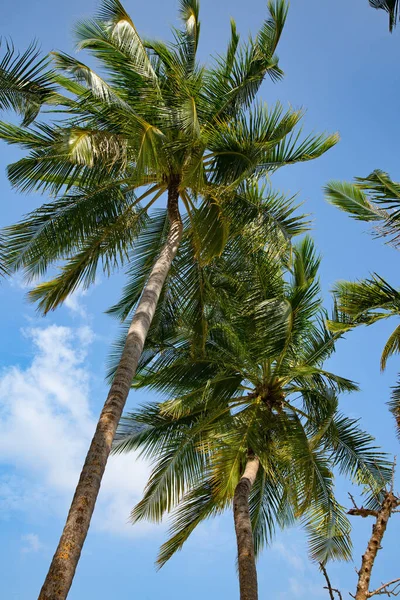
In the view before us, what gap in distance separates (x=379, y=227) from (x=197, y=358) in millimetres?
4077

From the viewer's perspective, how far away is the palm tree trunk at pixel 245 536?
→ 8.58 metres

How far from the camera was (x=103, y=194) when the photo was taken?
10.7 metres

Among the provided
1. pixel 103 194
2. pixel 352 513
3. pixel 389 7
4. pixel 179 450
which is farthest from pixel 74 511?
pixel 389 7

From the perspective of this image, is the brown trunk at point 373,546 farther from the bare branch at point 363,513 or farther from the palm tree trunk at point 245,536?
the palm tree trunk at point 245,536

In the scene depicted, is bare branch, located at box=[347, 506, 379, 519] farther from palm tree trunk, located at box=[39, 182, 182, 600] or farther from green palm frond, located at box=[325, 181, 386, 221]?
green palm frond, located at box=[325, 181, 386, 221]

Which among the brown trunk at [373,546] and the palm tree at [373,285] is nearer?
the brown trunk at [373,546]

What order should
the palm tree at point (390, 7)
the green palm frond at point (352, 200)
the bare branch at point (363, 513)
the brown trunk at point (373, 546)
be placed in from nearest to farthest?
1. the brown trunk at point (373, 546)
2. the bare branch at point (363, 513)
3. the palm tree at point (390, 7)
4. the green palm frond at point (352, 200)

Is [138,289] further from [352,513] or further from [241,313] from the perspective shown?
[352,513]

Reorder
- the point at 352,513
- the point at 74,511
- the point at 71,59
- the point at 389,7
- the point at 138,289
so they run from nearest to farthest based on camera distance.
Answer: the point at 352,513, the point at 74,511, the point at 389,7, the point at 71,59, the point at 138,289

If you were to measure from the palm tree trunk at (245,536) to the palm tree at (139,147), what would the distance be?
340 centimetres

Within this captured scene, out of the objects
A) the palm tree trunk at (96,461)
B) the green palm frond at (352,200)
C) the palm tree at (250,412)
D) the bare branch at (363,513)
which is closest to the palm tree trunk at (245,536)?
the palm tree at (250,412)

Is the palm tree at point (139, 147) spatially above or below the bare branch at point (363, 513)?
above

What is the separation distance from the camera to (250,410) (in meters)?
11.0

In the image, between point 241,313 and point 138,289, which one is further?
point 138,289
